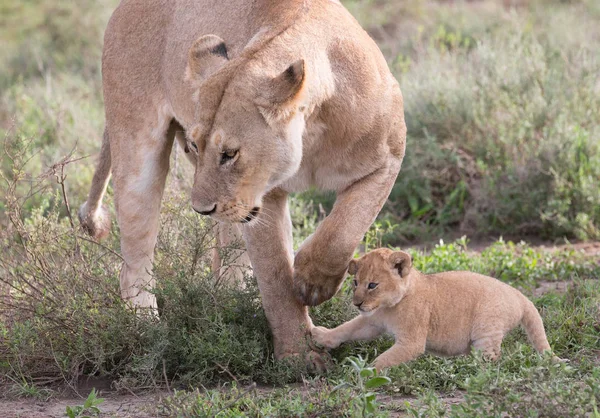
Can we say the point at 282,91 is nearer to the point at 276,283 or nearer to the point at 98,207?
the point at 276,283

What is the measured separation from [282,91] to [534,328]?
5.75ft

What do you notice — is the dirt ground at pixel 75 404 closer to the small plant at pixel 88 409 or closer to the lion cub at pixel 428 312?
the small plant at pixel 88 409

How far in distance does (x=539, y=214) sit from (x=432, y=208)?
953mm

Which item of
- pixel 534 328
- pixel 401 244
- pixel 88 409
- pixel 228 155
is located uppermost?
pixel 228 155

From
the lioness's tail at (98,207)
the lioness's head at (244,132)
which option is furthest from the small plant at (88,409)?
the lioness's tail at (98,207)

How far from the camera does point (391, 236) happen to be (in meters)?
8.31

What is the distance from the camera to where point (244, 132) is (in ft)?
14.9

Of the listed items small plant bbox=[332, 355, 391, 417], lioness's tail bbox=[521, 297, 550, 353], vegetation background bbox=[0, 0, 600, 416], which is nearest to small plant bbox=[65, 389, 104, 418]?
vegetation background bbox=[0, 0, 600, 416]

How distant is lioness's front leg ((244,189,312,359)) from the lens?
203 inches

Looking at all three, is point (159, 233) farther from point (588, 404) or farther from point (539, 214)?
point (539, 214)

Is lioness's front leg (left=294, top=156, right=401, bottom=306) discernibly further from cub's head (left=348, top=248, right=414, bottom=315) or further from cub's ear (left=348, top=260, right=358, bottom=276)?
cub's head (left=348, top=248, right=414, bottom=315)

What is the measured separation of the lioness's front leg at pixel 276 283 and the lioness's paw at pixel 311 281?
0.11m

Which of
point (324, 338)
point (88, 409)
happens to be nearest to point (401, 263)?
point (324, 338)

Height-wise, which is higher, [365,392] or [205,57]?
[205,57]
